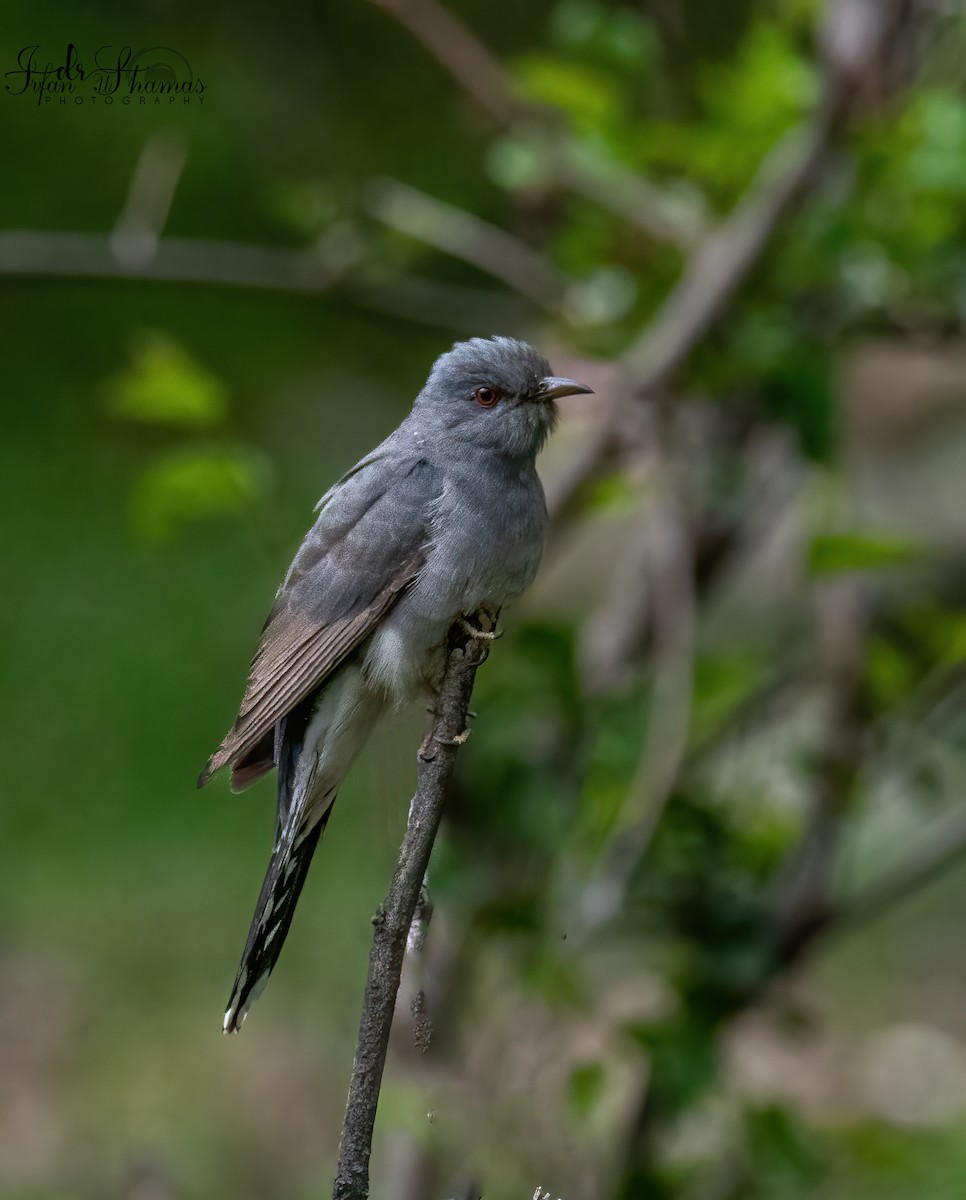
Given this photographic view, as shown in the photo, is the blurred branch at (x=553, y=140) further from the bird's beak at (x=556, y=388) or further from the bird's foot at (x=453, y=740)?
the bird's foot at (x=453, y=740)

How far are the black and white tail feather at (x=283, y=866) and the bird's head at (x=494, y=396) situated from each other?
1.78 feet

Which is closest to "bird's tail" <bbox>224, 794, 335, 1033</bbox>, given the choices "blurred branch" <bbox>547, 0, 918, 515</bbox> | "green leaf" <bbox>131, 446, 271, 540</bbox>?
"green leaf" <bbox>131, 446, 271, 540</bbox>

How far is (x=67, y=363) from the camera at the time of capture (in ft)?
25.9

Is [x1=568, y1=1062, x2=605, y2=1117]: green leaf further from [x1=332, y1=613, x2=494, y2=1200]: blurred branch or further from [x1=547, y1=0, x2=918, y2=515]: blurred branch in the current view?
[x1=332, y1=613, x2=494, y2=1200]: blurred branch

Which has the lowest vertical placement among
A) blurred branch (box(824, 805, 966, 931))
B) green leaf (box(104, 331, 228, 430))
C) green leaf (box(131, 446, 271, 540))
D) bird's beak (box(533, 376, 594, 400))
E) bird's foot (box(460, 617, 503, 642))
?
blurred branch (box(824, 805, 966, 931))

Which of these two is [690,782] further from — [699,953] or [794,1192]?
[794,1192]

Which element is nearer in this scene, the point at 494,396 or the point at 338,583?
the point at 338,583

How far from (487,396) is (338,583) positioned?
1.38 ft

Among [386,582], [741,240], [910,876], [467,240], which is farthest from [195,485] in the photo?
[910,876]

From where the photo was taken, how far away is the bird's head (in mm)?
2221

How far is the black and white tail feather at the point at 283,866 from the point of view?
5.74ft

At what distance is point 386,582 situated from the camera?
210cm

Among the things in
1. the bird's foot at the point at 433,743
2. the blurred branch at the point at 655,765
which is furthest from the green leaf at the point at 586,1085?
the bird's foot at the point at 433,743

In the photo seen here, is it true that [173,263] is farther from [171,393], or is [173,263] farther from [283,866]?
[283,866]
